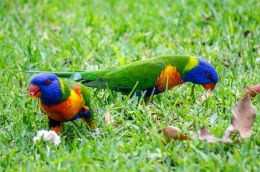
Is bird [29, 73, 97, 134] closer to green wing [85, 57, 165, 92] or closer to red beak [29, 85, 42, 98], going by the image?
red beak [29, 85, 42, 98]

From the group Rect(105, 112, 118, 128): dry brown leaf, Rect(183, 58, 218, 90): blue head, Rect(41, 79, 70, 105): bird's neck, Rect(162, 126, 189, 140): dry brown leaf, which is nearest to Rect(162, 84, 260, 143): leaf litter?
Rect(162, 126, 189, 140): dry brown leaf

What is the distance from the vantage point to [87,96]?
3.98 meters

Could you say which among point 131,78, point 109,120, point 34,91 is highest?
point 34,91

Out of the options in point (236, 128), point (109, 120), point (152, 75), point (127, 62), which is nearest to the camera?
point (236, 128)

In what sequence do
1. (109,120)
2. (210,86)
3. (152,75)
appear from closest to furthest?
(109,120) → (152,75) → (210,86)

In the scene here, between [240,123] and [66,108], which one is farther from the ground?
[66,108]

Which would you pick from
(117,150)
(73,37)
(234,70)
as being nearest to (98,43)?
(73,37)

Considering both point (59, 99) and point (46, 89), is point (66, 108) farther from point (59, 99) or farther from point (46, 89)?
point (46, 89)

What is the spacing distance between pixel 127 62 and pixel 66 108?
1679 mm

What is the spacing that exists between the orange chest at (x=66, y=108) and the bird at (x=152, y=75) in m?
0.52

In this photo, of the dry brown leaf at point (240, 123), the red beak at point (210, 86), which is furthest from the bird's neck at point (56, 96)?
the red beak at point (210, 86)

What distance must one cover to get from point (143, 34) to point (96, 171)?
9.34ft

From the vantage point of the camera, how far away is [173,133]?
369cm

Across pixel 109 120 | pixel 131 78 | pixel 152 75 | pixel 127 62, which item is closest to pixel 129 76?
pixel 131 78
